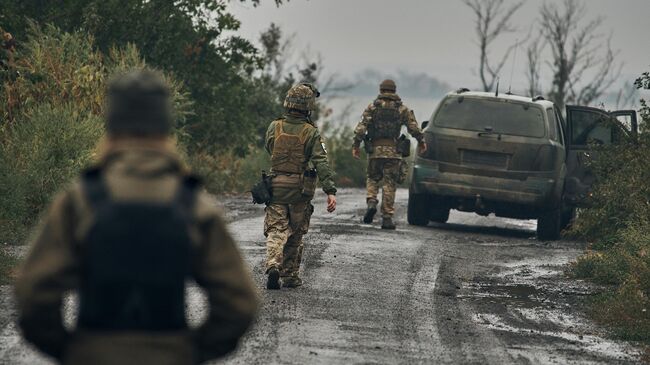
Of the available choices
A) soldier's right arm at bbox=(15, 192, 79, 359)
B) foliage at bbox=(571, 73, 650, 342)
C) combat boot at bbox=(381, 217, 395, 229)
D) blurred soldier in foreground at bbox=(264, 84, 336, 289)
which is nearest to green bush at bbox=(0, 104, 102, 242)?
combat boot at bbox=(381, 217, 395, 229)

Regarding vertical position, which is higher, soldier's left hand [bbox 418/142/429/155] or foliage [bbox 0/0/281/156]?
foliage [bbox 0/0/281/156]

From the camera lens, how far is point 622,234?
14.2 m

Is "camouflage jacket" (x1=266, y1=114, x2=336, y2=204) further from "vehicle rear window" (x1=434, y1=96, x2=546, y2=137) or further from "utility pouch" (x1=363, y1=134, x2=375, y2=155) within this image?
"vehicle rear window" (x1=434, y1=96, x2=546, y2=137)

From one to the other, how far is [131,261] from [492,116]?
14.1 m

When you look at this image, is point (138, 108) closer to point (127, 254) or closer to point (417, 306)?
point (127, 254)

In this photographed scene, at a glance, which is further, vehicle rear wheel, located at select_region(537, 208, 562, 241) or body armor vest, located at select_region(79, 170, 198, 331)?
vehicle rear wheel, located at select_region(537, 208, 562, 241)

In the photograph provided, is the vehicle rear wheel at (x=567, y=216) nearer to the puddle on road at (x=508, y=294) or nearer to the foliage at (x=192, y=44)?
the puddle on road at (x=508, y=294)

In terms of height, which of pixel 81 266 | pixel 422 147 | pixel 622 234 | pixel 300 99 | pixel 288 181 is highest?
pixel 300 99

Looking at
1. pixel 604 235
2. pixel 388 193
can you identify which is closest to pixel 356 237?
pixel 388 193

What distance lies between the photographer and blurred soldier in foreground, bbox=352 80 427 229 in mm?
17312

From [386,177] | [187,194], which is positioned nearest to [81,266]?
[187,194]

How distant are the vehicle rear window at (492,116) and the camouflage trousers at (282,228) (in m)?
6.40

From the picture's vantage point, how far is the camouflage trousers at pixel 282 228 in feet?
36.6

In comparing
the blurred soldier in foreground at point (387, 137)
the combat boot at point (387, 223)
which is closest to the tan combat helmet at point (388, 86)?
the blurred soldier in foreground at point (387, 137)
